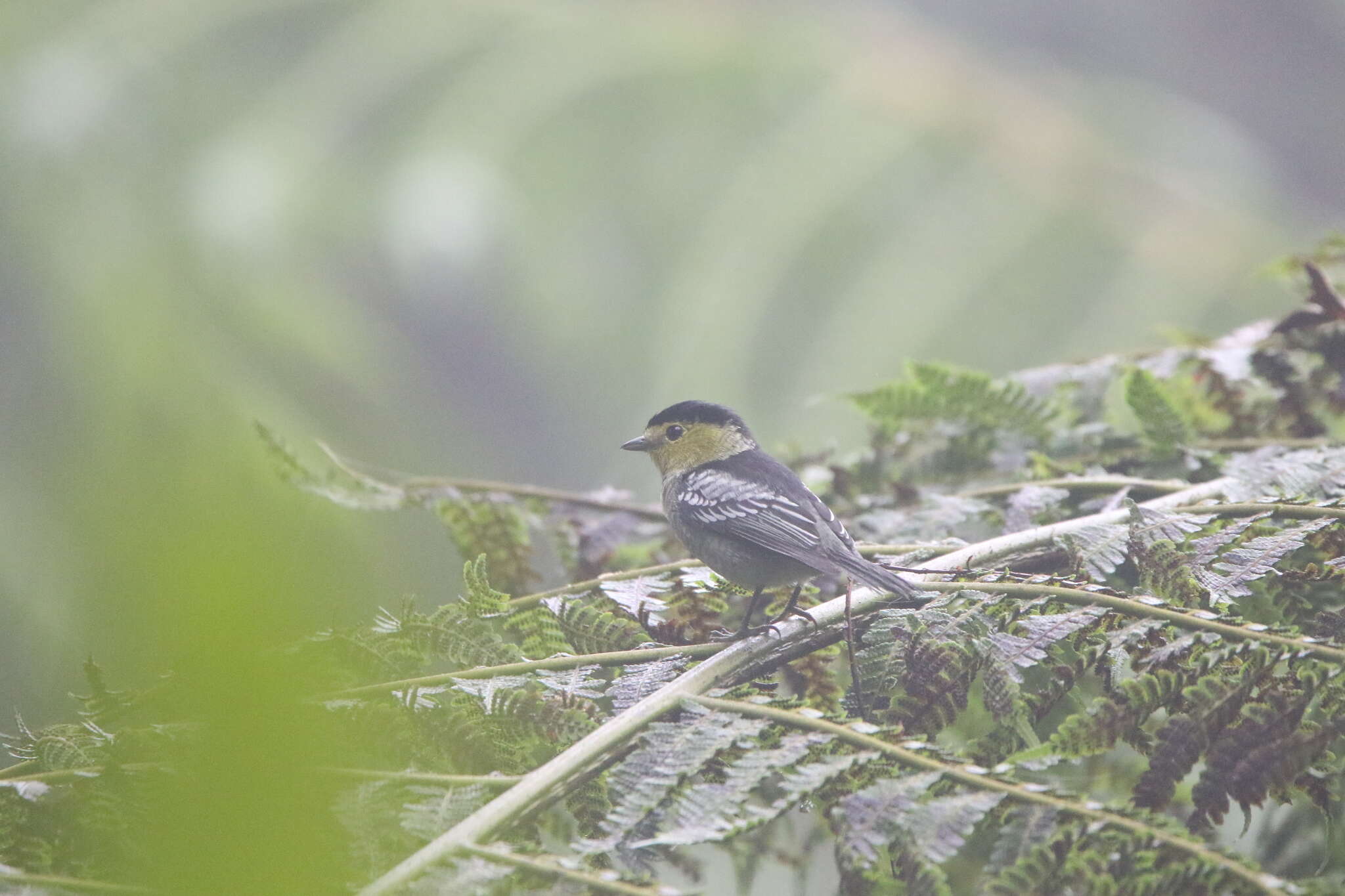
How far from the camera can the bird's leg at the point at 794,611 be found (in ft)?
3.82

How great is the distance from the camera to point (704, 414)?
6.88ft

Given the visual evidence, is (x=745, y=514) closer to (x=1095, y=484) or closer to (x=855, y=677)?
(x=1095, y=484)

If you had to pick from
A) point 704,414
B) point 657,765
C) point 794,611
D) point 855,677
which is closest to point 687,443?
point 704,414

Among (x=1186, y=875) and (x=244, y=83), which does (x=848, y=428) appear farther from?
(x=1186, y=875)

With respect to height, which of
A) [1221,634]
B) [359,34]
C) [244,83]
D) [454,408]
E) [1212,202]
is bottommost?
[1221,634]

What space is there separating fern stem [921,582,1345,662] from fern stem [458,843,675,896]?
0.53 m

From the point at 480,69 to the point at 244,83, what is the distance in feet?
2.59

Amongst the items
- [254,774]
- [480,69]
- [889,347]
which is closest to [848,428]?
[889,347]

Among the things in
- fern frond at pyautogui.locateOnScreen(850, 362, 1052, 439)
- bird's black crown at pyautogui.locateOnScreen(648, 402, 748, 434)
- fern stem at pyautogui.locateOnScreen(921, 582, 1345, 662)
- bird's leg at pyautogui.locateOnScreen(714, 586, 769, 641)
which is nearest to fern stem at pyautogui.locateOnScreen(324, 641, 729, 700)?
bird's leg at pyautogui.locateOnScreen(714, 586, 769, 641)

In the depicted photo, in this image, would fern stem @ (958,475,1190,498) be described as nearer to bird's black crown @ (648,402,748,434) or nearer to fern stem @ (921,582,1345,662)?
fern stem @ (921,582,1345,662)

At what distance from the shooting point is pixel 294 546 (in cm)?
26

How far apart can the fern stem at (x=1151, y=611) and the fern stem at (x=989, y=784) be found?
24 centimetres

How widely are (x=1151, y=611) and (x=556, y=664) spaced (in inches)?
23.1

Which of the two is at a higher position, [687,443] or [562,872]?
[687,443]
